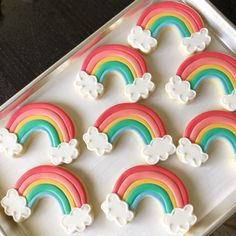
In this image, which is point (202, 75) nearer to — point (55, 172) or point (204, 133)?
point (204, 133)

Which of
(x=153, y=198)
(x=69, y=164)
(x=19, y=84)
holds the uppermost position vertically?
(x=19, y=84)

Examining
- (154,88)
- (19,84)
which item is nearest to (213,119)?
(154,88)

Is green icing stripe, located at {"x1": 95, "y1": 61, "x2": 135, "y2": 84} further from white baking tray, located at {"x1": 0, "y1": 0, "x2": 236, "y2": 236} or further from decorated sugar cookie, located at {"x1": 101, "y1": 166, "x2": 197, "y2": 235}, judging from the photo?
decorated sugar cookie, located at {"x1": 101, "y1": 166, "x2": 197, "y2": 235}

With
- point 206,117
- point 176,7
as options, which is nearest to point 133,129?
point 206,117

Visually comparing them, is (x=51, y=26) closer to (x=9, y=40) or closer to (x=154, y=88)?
(x=9, y=40)

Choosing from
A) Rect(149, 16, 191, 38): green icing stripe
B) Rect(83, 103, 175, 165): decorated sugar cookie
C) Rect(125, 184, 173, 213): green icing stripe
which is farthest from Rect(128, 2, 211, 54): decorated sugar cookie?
Rect(125, 184, 173, 213): green icing stripe

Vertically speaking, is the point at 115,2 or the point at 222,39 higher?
the point at 115,2

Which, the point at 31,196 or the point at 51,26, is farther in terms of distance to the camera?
the point at 51,26
